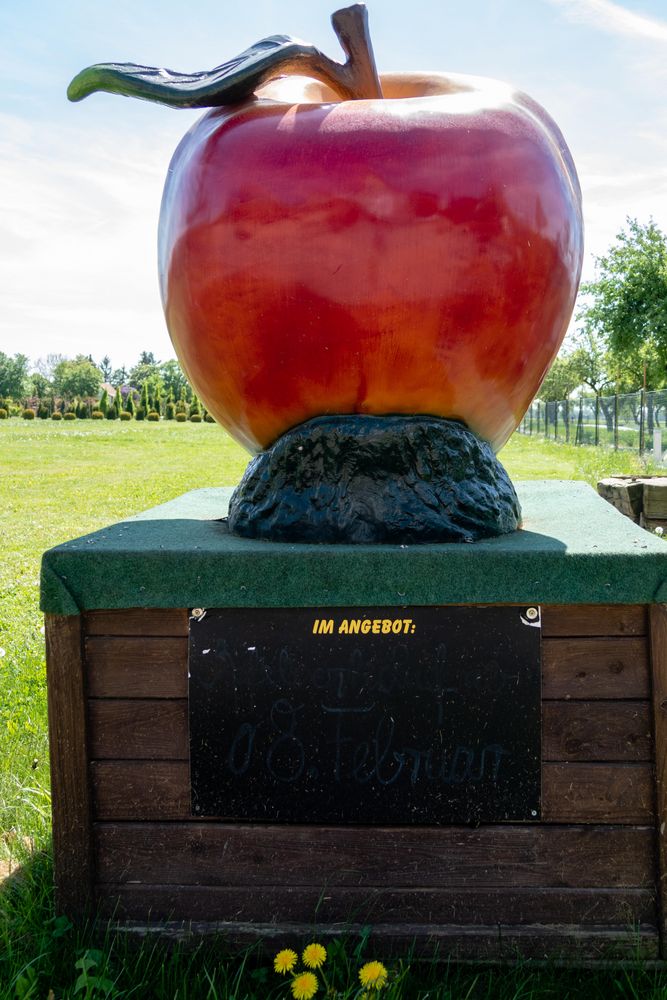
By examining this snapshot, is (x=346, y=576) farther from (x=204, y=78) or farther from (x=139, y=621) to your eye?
(x=204, y=78)

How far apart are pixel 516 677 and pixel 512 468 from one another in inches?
503

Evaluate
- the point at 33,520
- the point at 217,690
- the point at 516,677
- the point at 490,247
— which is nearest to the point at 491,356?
the point at 490,247

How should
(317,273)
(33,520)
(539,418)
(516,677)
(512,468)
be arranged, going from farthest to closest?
(539,418) → (512,468) → (33,520) → (317,273) → (516,677)

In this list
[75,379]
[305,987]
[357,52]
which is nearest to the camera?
[305,987]

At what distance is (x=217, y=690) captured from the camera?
1.96 metres

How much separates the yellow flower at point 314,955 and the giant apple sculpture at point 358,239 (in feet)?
4.07

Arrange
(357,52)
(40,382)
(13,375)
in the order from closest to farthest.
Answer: (357,52), (13,375), (40,382)

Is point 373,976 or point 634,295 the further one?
point 634,295

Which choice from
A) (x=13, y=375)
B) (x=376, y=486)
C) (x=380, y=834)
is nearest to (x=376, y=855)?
(x=380, y=834)

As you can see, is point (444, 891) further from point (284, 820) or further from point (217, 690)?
point (217, 690)

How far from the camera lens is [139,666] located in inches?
77.9

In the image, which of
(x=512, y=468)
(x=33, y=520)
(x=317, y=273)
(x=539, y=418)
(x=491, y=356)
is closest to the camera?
(x=317, y=273)

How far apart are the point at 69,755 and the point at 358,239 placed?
4.44 feet

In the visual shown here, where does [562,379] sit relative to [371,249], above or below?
above
